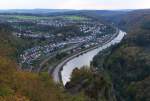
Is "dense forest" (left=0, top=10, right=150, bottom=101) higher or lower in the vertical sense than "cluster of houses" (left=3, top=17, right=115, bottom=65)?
higher

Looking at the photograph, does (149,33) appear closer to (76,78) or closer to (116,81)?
(116,81)

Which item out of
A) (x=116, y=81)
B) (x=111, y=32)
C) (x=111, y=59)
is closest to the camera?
(x=116, y=81)

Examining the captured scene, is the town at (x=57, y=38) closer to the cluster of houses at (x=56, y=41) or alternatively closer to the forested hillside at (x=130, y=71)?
the cluster of houses at (x=56, y=41)

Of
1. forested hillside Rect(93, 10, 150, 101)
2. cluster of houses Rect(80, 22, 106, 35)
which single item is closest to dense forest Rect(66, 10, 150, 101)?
forested hillside Rect(93, 10, 150, 101)

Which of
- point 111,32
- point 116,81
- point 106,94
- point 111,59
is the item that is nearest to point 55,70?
point 111,59

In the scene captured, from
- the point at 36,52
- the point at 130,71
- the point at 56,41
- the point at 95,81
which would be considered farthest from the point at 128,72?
the point at 56,41

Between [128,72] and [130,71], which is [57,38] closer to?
[130,71]

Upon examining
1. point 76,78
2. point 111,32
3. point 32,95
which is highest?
point 32,95

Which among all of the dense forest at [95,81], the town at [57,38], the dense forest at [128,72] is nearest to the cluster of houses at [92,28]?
the town at [57,38]

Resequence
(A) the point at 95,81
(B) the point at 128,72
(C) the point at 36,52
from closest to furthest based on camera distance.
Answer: (A) the point at 95,81 → (B) the point at 128,72 → (C) the point at 36,52

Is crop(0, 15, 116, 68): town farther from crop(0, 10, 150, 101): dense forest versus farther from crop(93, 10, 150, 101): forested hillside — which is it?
crop(93, 10, 150, 101): forested hillside

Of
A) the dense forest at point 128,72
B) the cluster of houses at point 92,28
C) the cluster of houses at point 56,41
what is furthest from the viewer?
the cluster of houses at point 92,28
